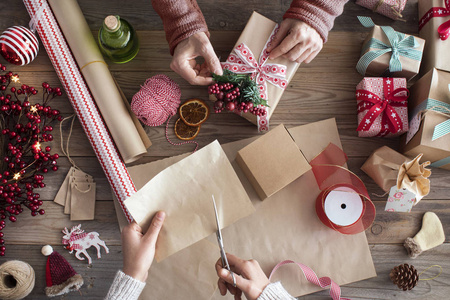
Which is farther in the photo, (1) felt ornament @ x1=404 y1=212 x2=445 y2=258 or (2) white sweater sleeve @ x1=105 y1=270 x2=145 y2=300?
(1) felt ornament @ x1=404 y1=212 x2=445 y2=258

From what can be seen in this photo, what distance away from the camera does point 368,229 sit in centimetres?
118

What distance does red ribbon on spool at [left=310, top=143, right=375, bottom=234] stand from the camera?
3.58ft

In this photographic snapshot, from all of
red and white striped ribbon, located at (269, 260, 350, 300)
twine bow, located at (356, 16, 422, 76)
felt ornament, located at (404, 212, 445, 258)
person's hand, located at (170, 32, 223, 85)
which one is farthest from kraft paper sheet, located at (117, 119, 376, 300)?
twine bow, located at (356, 16, 422, 76)

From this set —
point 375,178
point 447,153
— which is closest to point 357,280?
point 375,178

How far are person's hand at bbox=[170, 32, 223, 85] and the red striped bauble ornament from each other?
450 millimetres

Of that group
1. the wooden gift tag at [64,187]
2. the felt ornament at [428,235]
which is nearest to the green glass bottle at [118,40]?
the wooden gift tag at [64,187]

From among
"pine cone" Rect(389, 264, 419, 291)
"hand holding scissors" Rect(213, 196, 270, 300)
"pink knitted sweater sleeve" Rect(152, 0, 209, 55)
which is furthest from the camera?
"pine cone" Rect(389, 264, 419, 291)

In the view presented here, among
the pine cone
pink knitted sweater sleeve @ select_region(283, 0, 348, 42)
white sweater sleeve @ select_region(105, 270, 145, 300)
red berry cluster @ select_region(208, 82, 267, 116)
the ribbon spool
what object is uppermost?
pink knitted sweater sleeve @ select_region(283, 0, 348, 42)

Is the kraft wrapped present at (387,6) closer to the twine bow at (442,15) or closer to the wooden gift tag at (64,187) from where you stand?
A: the twine bow at (442,15)

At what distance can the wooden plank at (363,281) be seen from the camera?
113cm

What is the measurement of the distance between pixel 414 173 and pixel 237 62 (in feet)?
2.05

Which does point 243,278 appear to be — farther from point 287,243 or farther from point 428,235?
point 428,235

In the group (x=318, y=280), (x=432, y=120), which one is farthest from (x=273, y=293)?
(x=432, y=120)

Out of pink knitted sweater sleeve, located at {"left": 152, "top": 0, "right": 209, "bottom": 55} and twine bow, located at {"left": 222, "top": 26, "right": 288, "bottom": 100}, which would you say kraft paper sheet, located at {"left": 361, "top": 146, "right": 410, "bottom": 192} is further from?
pink knitted sweater sleeve, located at {"left": 152, "top": 0, "right": 209, "bottom": 55}
